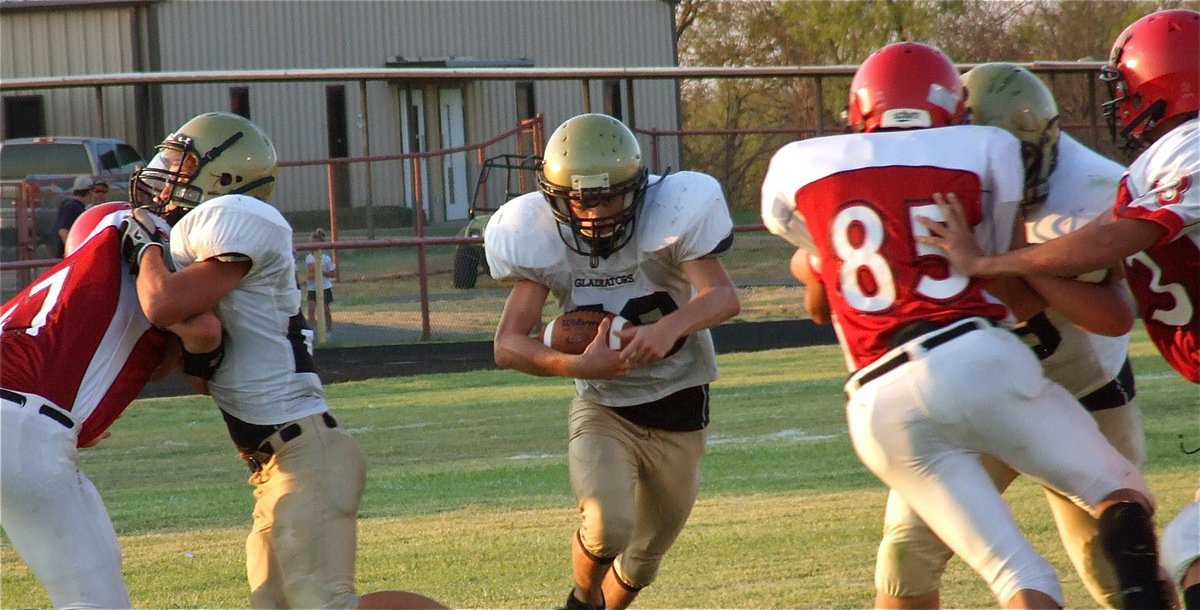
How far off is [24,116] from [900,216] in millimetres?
22209

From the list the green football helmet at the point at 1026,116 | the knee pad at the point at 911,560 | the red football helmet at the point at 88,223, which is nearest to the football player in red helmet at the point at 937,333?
the green football helmet at the point at 1026,116

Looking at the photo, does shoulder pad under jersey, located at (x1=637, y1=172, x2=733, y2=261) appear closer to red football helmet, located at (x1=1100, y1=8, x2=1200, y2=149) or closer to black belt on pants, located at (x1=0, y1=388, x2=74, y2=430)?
red football helmet, located at (x1=1100, y1=8, x2=1200, y2=149)

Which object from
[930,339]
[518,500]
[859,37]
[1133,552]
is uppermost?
[859,37]

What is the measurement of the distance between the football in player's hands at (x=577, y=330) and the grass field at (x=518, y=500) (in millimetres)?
1217

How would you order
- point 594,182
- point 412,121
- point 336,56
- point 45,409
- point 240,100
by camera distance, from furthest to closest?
point 336,56 < point 412,121 < point 240,100 < point 594,182 < point 45,409

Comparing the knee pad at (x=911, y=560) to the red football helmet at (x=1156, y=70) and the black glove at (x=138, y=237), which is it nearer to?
the red football helmet at (x=1156, y=70)

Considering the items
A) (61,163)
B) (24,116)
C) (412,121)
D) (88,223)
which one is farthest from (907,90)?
(24,116)

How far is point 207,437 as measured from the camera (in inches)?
395

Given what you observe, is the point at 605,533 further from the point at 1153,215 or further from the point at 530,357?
the point at 1153,215

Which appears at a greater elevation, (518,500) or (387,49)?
(387,49)

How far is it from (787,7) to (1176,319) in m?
21.6

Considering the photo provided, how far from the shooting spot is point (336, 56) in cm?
2497

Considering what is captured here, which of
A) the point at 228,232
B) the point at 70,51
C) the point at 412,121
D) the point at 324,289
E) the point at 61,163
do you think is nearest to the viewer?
the point at 228,232

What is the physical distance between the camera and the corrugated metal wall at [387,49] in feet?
75.7
